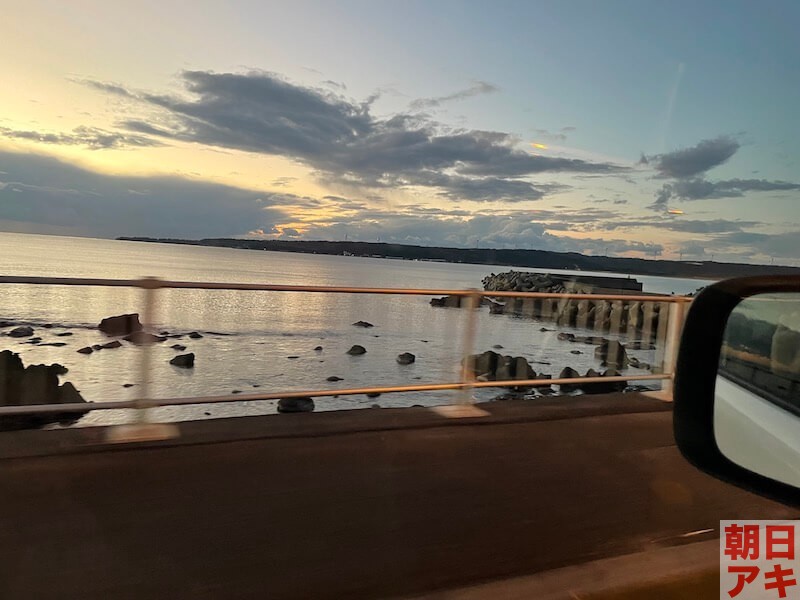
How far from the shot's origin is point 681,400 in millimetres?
1630

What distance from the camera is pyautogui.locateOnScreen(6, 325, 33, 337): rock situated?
5496 millimetres

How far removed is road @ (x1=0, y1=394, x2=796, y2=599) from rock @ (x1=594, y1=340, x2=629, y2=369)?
2322 mm

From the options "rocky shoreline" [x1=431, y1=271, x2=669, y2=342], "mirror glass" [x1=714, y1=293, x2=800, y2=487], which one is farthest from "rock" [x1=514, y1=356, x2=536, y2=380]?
"mirror glass" [x1=714, y1=293, x2=800, y2=487]

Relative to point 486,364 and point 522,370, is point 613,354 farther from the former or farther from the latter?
point 486,364

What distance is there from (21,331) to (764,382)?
5.76m

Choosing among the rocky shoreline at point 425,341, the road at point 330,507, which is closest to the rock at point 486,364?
the rocky shoreline at point 425,341

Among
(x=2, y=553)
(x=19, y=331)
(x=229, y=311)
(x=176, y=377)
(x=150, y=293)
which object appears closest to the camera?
(x=2, y=553)

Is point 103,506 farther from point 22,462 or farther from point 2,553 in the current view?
point 22,462

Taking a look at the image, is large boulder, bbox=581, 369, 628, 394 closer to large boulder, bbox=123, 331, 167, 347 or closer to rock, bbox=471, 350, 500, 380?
rock, bbox=471, 350, 500, 380

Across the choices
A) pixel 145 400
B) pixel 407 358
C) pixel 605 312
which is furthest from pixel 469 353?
pixel 145 400

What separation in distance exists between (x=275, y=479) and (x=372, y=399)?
7.04m

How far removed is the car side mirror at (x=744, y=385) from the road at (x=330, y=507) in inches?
59.1

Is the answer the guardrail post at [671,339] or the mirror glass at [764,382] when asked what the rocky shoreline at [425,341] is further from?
the mirror glass at [764,382]

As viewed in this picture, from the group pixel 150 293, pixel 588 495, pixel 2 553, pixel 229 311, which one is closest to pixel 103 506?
pixel 2 553
